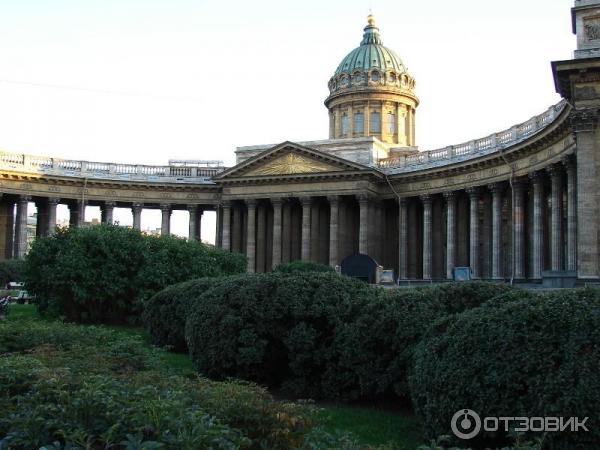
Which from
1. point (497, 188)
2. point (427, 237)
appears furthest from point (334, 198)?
point (497, 188)

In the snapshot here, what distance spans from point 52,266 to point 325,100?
51548mm

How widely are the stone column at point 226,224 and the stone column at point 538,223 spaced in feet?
92.4

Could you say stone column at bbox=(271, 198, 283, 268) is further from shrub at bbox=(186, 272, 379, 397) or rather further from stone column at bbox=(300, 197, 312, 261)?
shrub at bbox=(186, 272, 379, 397)

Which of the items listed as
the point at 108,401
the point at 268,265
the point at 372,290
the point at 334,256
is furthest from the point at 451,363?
the point at 268,265

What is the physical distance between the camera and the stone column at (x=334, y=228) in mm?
60719

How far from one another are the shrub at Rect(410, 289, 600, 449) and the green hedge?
23.4 metres

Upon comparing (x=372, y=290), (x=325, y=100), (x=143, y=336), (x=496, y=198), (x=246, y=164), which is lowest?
(x=143, y=336)

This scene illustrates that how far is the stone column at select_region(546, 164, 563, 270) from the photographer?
42094 millimetres

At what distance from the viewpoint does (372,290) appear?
63.7 ft

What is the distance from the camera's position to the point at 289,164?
62.2 meters

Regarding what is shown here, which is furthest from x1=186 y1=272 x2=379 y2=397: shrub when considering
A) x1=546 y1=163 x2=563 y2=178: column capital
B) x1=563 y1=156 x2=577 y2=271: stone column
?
x1=546 y1=163 x2=563 y2=178: column capital

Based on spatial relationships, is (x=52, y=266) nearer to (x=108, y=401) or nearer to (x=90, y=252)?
(x=90, y=252)

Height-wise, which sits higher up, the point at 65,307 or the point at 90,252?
the point at 90,252

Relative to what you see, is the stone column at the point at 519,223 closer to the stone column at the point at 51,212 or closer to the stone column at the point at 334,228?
the stone column at the point at 334,228
